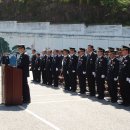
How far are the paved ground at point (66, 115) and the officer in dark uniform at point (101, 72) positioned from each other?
40 centimetres

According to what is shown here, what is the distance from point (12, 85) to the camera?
40.9 ft

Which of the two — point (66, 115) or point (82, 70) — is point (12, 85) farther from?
point (82, 70)

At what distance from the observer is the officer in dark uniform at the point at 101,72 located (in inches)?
547

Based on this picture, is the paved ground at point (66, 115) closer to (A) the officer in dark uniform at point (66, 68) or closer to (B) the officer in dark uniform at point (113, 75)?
(B) the officer in dark uniform at point (113, 75)

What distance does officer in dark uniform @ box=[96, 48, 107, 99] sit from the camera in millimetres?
13898

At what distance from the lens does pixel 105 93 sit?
1466 centimetres

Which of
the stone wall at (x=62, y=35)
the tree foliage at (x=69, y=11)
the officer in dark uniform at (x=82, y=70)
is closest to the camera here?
the officer in dark uniform at (x=82, y=70)

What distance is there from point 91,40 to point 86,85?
11318 mm

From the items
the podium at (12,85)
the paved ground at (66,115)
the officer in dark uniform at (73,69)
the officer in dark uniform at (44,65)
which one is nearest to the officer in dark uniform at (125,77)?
the paved ground at (66,115)

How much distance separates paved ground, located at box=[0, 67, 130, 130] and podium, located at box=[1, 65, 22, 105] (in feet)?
1.08

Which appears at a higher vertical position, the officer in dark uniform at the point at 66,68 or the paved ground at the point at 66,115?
the officer in dark uniform at the point at 66,68

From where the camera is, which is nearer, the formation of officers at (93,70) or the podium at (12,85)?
the podium at (12,85)

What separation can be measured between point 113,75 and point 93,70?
1606 millimetres

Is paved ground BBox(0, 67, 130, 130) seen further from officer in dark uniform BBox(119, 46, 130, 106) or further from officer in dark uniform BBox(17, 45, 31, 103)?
officer in dark uniform BBox(119, 46, 130, 106)
